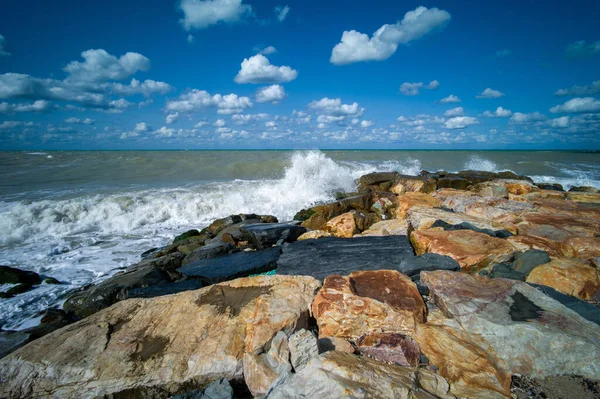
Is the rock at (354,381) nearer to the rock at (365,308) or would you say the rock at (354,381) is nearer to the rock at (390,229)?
the rock at (365,308)

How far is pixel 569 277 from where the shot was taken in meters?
3.26

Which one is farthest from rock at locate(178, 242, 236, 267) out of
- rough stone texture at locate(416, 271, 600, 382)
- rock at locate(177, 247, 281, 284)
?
rough stone texture at locate(416, 271, 600, 382)

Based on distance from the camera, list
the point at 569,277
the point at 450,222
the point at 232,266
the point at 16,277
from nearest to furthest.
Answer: the point at 569,277
the point at 232,266
the point at 450,222
the point at 16,277

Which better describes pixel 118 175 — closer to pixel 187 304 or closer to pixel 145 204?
pixel 145 204

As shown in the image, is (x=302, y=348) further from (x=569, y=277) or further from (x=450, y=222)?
(x=450, y=222)

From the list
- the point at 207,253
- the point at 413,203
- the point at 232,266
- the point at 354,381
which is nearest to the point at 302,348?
the point at 354,381

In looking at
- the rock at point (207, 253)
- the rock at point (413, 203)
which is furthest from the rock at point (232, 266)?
the rock at point (413, 203)

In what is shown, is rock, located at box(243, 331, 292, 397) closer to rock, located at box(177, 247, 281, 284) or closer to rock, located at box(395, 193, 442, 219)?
rock, located at box(177, 247, 281, 284)

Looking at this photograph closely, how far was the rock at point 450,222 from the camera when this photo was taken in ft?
16.3

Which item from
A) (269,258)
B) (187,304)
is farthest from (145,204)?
(187,304)

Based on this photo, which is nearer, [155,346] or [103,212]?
[155,346]

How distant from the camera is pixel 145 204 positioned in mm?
11289

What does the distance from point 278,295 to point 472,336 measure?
5.91 feet

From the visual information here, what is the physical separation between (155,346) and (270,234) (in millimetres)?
3870
